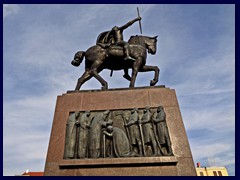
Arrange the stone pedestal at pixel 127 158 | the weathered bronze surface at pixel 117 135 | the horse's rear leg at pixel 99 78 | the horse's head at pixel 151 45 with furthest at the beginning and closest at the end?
the horse's head at pixel 151 45
the horse's rear leg at pixel 99 78
the weathered bronze surface at pixel 117 135
the stone pedestal at pixel 127 158

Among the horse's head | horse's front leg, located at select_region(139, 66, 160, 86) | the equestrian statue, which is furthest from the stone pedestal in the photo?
the horse's head

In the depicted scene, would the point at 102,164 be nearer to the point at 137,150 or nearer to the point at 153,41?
the point at 137,150

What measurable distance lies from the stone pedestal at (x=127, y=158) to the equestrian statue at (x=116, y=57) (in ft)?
2.88

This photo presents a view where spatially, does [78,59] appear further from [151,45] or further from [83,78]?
[151,45]

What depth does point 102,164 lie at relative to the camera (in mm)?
5227

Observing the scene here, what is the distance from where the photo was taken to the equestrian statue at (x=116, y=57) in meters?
7.75

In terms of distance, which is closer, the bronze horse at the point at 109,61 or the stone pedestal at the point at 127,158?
the stone pedestal at the point at 127,158

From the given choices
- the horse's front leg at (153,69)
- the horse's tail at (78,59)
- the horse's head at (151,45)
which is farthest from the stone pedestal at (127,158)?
the horse's head at (151,45)

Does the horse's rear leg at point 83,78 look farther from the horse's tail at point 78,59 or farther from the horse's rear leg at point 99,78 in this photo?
the horse's tail at point 78,59

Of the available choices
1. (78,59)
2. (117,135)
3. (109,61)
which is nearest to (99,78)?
(109,61)

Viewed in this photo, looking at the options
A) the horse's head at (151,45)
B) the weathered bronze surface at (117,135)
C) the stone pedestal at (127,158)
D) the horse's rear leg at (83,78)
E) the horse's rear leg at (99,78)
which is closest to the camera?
the stone pedestal at (127,158)

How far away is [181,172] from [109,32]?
6.15m

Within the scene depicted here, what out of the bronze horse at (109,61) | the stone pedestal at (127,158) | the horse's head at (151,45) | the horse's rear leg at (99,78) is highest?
the horse's head at (151,45)

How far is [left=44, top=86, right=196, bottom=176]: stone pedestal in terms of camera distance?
17.0ft
